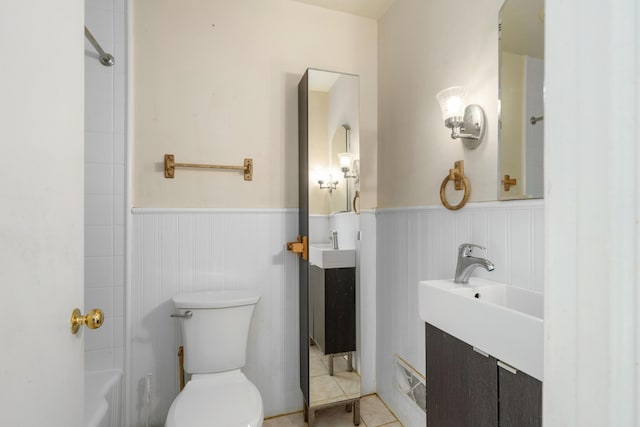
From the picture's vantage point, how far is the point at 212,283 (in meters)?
1.87

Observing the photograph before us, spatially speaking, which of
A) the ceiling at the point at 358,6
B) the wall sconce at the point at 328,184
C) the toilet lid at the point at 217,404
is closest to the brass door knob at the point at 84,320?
the toilet lid at the point at 217,404

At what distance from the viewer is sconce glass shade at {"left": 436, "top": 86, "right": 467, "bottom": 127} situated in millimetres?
1375

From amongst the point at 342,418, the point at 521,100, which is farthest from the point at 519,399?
the point at 342,418

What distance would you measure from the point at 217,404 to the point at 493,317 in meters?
1.16

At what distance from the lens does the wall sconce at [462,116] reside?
53.2 inches

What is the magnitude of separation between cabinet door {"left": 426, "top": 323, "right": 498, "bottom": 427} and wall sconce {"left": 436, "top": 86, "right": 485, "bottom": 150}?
795mm

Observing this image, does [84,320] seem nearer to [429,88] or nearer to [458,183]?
[458,183]

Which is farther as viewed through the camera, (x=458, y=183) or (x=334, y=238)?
(x=334, y=238)

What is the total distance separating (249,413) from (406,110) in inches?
66.8

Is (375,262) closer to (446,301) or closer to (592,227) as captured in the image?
(446,301)

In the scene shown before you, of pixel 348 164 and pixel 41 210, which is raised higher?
pixel 348 164

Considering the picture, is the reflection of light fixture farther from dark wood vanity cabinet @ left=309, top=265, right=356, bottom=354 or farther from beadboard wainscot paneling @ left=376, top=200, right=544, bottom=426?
dark wood vanity cabinet @ left=309, top=265, right=356, bottom=354

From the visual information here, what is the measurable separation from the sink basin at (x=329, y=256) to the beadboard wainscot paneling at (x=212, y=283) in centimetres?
24

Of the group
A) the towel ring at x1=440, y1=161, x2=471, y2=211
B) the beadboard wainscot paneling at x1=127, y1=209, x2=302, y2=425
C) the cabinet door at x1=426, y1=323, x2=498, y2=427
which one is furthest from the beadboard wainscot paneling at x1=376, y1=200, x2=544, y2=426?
the beadboard wainscot paneling at x1=127, y1=209, x2=302, y2=425
